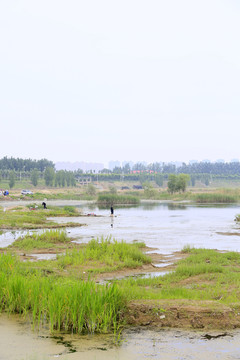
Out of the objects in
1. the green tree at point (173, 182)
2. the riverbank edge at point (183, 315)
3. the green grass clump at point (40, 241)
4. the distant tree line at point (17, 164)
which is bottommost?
the green grass clump at point (40, 241)

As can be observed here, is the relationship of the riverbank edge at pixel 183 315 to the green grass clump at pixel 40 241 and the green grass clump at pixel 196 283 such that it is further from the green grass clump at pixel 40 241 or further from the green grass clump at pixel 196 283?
the green grass clump at pixel 40 241

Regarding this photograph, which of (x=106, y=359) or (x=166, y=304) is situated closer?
(x=106, y=359)

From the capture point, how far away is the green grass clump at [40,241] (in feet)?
72.1

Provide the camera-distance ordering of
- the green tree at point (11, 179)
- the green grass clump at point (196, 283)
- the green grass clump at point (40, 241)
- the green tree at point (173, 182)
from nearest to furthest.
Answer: the green grass clump at point (196, 283)
the green grass clump at point (40, 241)
the green tree at point (173, 182)
the green tree at point (11, 179)

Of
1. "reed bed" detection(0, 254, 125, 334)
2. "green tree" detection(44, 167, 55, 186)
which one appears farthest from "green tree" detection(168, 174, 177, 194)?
"reed bed" detection(0, 254, 125, 334)

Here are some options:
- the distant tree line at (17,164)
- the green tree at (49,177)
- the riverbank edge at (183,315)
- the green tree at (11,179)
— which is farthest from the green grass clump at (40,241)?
the distant tree line at (17,164)

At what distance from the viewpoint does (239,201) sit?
276 feet

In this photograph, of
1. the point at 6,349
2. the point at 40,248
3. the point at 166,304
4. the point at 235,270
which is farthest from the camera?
the point at 40,248

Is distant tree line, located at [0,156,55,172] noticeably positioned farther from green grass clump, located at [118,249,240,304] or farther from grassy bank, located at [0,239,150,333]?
grassy bank, located at [0,239,150,333]

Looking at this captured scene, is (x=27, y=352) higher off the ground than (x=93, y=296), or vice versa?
(x=93, y=296)

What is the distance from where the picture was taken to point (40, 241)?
2331 cm

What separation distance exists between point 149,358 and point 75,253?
10287 mm

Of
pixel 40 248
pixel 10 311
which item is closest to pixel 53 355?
pixel 10 311

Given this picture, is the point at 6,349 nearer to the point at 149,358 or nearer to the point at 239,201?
the point at 149,358
